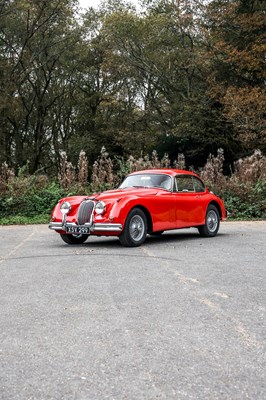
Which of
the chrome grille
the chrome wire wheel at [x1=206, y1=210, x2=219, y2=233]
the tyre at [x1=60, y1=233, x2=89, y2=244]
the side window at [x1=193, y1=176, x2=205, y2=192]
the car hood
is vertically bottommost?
the tyre at [x1=60, y1=233, x2=89, y2=244]

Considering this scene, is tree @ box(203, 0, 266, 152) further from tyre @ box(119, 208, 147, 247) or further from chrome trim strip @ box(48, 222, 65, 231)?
chrome trim strip @ box(48, 222, 65, 231)

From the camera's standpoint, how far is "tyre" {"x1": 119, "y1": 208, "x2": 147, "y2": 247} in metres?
9.45

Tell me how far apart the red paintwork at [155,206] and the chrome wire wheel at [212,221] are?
34 cm

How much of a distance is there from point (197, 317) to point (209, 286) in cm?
139

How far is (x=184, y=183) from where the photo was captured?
11242 millimetres

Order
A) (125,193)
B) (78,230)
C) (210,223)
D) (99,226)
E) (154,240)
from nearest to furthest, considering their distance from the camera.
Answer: (99,226)
(78,230)
(125,193)
(154,240)
(210,223)

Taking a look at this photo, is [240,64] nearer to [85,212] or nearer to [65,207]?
[65,207]

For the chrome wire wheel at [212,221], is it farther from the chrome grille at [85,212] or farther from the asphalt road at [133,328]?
the asphalt road at [133,328]

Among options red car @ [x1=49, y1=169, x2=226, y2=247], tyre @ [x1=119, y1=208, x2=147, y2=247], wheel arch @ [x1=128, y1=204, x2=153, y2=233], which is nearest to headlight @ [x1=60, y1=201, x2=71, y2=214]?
red car @ [x1=49, y1=169, x2=226, y2=247]

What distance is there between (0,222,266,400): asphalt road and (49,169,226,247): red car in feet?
4.20

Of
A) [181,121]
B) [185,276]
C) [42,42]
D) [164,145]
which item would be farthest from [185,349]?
[42,42]

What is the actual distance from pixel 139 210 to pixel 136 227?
1.12 feet

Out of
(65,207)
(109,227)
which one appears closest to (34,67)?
(65,207)

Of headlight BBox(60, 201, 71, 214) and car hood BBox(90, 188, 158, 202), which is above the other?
car hood BBox(90, 188, 158, 202)
